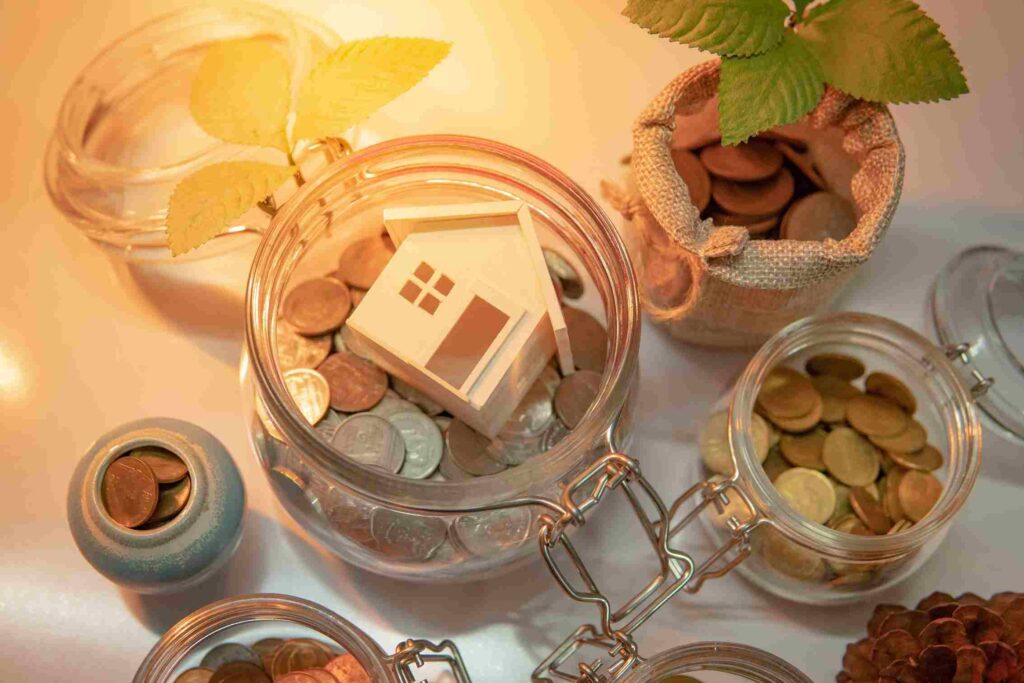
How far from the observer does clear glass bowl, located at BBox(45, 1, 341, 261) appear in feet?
2.33

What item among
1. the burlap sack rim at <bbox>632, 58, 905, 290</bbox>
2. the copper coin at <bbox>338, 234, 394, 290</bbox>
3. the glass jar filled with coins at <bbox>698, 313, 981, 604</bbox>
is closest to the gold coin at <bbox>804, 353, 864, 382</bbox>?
the glass jar filled with coins at <bbox>698, 313, 981, 604</bbox>

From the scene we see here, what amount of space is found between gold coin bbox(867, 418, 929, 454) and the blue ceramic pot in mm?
445

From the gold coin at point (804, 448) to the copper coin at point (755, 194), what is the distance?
0.16 m

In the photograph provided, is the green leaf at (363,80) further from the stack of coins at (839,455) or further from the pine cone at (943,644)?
the pine cone at (943,644)

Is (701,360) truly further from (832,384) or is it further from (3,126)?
(3,126)

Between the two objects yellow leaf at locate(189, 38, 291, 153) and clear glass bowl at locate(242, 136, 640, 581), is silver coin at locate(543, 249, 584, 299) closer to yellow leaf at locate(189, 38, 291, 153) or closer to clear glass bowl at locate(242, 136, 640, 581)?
clear glass bowl at locate(242, 136, 640, 581)

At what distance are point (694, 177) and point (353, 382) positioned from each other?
29cm

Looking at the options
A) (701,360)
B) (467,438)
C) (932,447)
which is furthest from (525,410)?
(932,447)

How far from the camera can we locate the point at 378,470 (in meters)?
0.51

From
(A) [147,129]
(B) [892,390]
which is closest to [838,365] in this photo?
(B) [892,390]

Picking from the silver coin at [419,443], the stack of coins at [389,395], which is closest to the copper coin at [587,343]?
the stack of coins at [389,395]

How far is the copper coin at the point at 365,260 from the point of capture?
0.65m

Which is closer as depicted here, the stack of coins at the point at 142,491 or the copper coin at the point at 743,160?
the stack of coins at the point at 142,491

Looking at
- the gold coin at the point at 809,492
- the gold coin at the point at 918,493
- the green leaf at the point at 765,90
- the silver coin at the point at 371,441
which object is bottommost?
the silver coin at the point at 371,441
